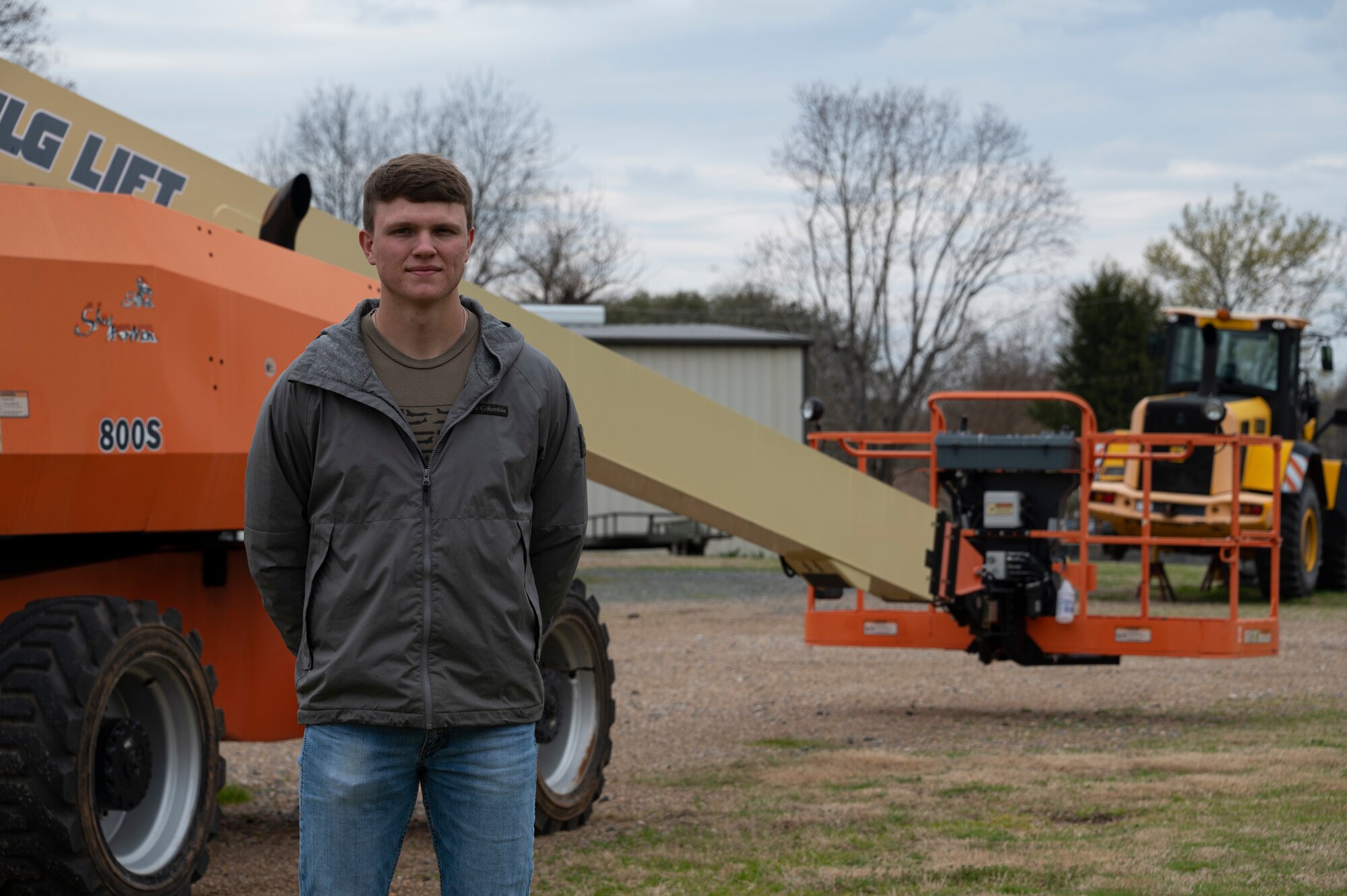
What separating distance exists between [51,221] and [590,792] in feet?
10.4

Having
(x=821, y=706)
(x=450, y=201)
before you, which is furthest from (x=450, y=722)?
(x=821, y=706)

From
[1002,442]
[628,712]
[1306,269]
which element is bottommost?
[628,712]

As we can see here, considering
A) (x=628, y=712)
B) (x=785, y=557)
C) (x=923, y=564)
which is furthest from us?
(x=628, y=712)

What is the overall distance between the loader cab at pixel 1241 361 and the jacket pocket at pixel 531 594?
15.5 metres

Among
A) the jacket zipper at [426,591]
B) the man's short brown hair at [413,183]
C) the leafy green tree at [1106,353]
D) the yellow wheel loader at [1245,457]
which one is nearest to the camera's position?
the jacket zipper at [426,591]

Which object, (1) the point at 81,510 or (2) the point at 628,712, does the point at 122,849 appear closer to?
(1) the point at 81,510

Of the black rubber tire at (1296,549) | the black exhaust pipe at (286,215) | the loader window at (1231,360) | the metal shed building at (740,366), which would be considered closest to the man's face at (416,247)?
the black exhaust pipe at (286,215)

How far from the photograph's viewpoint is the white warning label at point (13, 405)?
168 inches

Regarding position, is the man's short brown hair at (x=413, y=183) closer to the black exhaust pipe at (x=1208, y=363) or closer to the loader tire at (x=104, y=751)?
the loader tire at (x=104, y=751)

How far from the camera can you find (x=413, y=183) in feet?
8.71

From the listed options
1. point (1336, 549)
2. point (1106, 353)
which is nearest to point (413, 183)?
point (1336, 549)

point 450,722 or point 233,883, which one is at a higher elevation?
point 450,722

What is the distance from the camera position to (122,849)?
4750 mm

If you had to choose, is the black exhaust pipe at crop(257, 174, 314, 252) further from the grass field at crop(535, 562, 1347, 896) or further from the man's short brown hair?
the man's short brown hair
